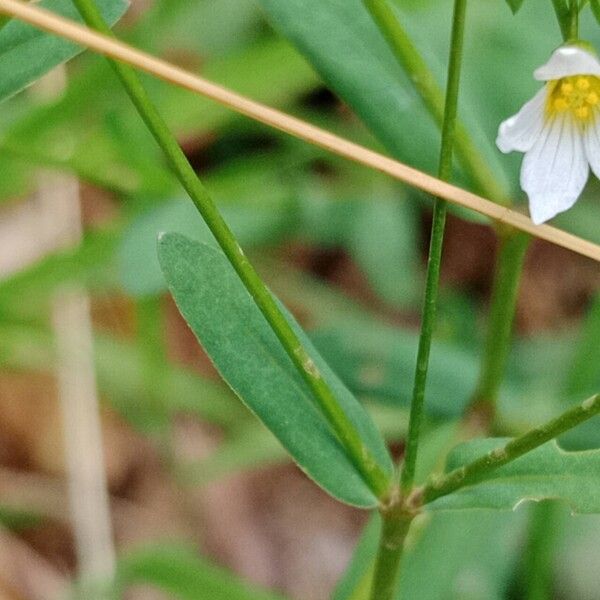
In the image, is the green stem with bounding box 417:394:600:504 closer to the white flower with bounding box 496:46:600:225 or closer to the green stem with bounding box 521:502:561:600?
the white flower with bounding box 496:46:600:225

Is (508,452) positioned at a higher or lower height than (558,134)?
lower

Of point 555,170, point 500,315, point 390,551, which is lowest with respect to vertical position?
point 390,551

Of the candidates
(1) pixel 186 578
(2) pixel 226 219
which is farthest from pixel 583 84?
(2) pixel 226 219

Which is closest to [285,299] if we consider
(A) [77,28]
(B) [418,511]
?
(B) [418,511]

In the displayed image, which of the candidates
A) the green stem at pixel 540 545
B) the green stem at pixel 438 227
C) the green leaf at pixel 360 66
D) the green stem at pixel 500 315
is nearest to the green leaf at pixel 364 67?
the green leaf at pixel 360 66

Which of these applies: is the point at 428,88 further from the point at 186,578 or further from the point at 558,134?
the point at 186,578

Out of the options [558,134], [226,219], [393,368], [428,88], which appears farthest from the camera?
[226,219]

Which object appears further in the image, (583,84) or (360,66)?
(360,66)

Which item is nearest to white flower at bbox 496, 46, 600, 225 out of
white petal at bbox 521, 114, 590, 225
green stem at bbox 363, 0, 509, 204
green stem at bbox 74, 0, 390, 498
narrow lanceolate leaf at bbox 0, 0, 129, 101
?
white petal at bbox 521, 114, 590, 225

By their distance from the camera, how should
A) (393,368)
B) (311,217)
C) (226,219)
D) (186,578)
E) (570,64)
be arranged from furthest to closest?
1. (311,217)
2. (226,219)
3. (393,368)
4. (186,578)
5. (570,64)
